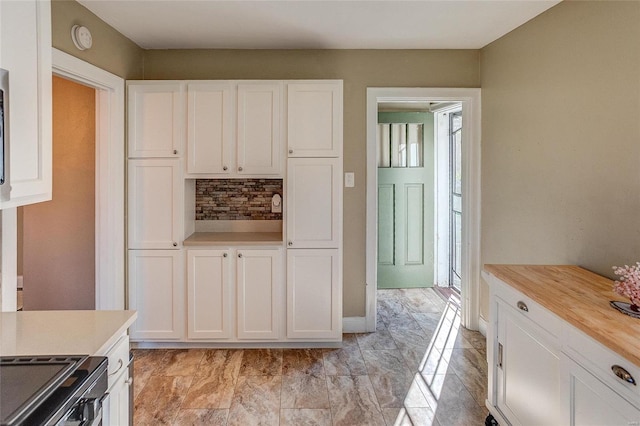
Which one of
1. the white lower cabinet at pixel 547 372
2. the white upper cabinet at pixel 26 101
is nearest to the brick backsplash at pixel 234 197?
the white upper cabinet at pixel 26 101

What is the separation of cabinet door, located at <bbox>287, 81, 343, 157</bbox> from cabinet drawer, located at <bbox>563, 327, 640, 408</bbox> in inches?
76.5

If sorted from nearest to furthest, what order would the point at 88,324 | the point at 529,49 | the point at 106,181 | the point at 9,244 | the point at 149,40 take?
the point at 88,324 < the point at 9,244 < the point at 529,49 < the point at 106,181 < the point at 149,40

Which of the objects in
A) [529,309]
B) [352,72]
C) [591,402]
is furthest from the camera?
[352,72]

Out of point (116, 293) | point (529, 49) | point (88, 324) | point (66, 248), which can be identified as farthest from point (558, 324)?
point (66, 248)

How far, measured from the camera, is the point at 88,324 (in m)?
1.36

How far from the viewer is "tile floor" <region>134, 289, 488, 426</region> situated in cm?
213

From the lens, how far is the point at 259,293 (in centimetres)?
289

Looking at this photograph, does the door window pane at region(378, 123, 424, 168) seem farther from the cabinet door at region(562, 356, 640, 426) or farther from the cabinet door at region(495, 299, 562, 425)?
the cabinet door at region(562, 356, 640, 426)

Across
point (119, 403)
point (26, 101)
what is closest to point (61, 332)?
point (119, 403)

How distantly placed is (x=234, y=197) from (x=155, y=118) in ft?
2.93

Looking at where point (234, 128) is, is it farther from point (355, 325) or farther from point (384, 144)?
point (384, 144)

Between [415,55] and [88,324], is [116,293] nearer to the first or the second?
[88,324]

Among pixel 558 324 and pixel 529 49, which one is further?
pixel 529 49

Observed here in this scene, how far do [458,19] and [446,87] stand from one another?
678 millimetres
